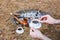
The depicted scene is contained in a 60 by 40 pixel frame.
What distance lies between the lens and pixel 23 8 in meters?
1.32

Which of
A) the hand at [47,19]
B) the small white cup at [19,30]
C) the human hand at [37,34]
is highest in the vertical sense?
the hand at [47,19]

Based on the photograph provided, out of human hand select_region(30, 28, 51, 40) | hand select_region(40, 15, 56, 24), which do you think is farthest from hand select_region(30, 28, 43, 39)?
hand select_region(40, 15, 56, 24)

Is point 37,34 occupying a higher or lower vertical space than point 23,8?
lower

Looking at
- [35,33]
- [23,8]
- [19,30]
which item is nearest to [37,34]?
[35,33]

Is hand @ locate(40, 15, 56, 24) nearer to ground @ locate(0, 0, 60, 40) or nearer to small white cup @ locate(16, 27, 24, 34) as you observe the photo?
ground @ locate(0, 0, 60, 40)

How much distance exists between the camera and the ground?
1.14 meters

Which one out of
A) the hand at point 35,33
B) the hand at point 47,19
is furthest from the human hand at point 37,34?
the hand at point 47,19

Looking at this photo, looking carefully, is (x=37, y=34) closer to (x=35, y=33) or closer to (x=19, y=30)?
(x=35, y=33)

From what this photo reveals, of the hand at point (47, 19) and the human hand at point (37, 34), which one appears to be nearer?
the human hand at point (37, 34)

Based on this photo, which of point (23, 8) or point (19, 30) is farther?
point (23, 8)

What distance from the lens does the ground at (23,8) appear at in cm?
114

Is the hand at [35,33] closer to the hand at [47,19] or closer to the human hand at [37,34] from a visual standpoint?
the human hand at [37,34]

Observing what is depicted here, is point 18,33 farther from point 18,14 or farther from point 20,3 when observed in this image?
point 20,3

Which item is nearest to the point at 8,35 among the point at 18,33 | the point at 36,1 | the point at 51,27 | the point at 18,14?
the point at 18,33
